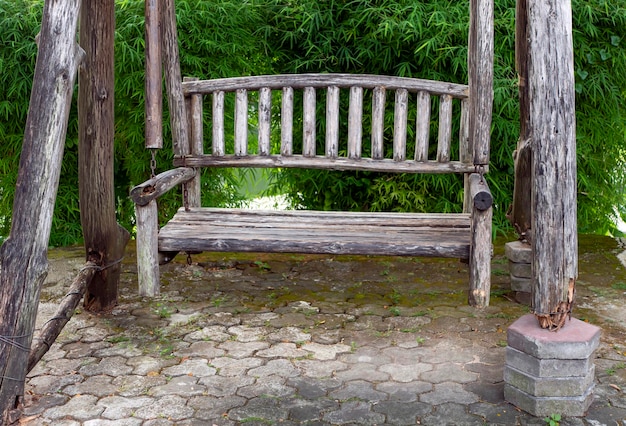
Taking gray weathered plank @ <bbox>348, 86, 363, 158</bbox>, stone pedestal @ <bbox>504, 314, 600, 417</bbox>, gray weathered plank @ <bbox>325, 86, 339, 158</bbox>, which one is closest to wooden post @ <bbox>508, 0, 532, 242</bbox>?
gray weathered plank @ <bbox>348, 86, 363, 158</bbox>

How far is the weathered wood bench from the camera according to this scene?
3.89 metres

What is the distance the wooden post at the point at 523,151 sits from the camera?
4.22m

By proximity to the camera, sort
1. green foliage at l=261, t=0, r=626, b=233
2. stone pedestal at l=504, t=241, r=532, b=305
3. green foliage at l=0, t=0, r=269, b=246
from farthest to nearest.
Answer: green foliage at l=0, t=0, r=269, b=246
green foliage at l=261, t=0, r=626, b=233
stone pedestal at l=504, t=241, r=532, b=305

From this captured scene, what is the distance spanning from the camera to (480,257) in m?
3.81

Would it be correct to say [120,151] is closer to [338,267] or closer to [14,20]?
[14,20]

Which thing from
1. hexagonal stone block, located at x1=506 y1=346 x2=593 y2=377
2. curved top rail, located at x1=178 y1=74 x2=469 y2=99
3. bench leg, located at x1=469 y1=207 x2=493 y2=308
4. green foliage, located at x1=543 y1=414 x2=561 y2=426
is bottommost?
green foliage, located at x1=543 y1=414 x2=561 y2=426

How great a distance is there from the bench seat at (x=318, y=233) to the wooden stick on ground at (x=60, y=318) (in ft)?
1.31

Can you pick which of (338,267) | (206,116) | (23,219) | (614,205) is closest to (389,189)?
(338,267)

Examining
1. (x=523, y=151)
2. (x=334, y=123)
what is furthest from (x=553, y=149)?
(x=334, y=123)

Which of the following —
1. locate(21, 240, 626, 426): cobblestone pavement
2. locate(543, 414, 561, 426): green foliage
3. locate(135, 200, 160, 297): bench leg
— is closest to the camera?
locate(543, 414, 561, 426): green foliage

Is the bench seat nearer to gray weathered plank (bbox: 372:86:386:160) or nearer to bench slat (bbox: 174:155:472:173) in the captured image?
bench slat (bbox: 174:155:472:173)

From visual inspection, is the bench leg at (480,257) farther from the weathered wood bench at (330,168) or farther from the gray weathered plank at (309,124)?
the gray weathered plank at (309,124)

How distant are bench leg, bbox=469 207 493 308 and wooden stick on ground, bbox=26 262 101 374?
187cm

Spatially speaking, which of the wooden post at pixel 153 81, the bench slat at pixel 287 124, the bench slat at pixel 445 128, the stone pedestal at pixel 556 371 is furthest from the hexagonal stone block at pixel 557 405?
the bench slat at pixel 287 124
